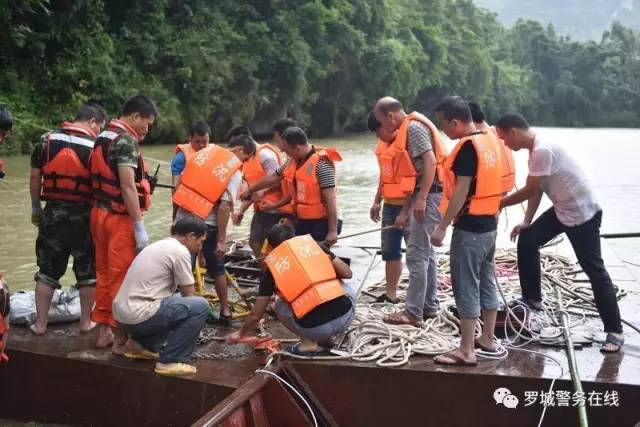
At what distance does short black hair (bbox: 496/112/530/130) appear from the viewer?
4.38m

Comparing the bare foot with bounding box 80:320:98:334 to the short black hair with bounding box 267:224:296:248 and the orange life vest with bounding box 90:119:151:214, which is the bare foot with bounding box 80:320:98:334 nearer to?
the orange life vest with bounding box 90:119:151:214

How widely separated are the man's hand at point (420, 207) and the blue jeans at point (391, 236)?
15.2 inches

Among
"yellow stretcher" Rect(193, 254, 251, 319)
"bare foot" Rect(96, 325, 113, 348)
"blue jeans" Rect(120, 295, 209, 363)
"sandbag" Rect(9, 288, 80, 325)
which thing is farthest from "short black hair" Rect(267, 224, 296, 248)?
"sandbag" Rect(9, 288, 80, 325)

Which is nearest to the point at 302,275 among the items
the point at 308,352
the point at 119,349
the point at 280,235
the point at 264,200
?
the point at 280,235

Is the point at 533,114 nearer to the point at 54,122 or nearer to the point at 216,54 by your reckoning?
the point at 216,54

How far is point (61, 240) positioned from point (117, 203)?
592mm

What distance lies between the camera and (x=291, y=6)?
32.5m

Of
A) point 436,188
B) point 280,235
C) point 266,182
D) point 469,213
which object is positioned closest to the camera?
point 469,213

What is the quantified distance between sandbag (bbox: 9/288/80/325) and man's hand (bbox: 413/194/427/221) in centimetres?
246

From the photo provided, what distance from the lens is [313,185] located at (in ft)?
16.4

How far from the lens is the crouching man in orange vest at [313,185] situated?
498 centimetres

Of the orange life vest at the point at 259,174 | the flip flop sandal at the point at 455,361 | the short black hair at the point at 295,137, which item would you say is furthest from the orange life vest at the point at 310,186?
the flip flop sandal at the point at 455,361

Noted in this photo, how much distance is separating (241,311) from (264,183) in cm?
111

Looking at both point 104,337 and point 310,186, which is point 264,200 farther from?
Result: point 104,337
